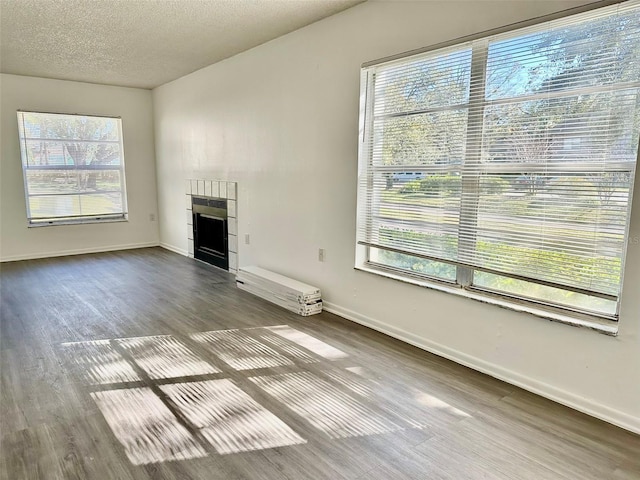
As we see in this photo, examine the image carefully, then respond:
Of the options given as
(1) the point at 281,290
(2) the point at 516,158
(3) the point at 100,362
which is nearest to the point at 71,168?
(1) the point at 281,290

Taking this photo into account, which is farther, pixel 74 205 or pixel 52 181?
pixel 74 205

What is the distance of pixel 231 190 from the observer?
4.93 m

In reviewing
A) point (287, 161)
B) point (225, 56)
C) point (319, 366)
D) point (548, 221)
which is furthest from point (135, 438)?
point (225, 56)

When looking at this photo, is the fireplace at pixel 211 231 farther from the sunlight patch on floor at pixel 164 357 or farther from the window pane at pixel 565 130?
the window pane at pixel 565 130

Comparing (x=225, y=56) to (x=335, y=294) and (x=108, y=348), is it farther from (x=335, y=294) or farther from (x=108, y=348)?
(x=108, y=348)

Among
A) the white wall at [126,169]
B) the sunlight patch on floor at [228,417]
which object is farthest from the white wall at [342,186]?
the sunlight patch on floor at [228,417]

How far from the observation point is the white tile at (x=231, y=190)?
4883 mm

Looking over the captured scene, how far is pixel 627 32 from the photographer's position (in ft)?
6.22

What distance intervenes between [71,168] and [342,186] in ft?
15.5

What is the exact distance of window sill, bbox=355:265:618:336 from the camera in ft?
6.78

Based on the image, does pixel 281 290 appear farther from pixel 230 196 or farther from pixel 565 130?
pixel 565 130

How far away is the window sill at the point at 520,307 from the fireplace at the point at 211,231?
2.65 meters

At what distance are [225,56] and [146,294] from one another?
9.18 feet

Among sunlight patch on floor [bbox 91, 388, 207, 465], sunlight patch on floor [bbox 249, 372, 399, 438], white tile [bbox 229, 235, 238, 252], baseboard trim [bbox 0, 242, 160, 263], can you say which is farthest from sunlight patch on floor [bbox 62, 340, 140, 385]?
baseboard trim [bbox 0, 242, 160, 263]
